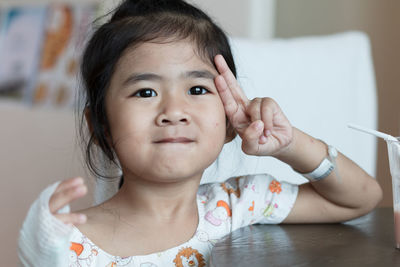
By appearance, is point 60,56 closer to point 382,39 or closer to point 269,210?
point 382,39

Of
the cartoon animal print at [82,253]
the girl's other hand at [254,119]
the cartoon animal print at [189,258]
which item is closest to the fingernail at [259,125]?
the girl's other hand at [254,119]

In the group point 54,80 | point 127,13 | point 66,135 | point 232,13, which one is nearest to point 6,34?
point 54,80

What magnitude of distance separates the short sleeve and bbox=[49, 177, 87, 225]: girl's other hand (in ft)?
1.38

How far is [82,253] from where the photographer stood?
36.4 inches

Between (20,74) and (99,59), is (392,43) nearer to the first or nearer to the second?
(99,59)

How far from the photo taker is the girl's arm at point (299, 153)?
1.00 metres

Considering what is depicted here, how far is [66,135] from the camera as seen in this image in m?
2.87

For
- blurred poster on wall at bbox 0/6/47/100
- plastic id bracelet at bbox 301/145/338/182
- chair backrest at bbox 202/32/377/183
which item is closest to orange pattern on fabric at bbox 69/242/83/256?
plastic id bracelet at bbox 301/145/338/182

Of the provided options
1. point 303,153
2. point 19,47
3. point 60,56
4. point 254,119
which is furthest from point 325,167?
point 19,47

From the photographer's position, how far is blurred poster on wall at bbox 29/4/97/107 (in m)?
2.93

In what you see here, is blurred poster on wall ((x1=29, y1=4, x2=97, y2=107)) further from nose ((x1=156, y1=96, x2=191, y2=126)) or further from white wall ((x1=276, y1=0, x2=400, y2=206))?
nose ((x1=156, y1=96, x2=191, y2=126))

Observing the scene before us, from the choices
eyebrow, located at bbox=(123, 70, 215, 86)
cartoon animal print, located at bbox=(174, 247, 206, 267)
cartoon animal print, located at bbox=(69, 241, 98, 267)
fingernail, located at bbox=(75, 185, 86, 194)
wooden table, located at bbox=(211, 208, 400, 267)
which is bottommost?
cartoon animal print, located at bbox=(174, 247, 206, 267)

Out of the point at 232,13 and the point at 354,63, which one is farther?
the point at 232,13

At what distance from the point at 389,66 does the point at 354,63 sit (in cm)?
64
